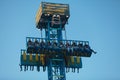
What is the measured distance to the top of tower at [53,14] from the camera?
87938 mm

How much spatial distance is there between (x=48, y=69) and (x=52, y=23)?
26.2 ft

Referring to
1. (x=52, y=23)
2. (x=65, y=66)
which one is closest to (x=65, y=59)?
(x=65, y=66)

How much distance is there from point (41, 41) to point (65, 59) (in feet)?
19.0

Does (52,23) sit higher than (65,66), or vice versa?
(52,23)

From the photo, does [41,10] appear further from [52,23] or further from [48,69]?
[48,69]

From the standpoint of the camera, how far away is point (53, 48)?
275 ft

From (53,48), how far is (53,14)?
708 centimetres

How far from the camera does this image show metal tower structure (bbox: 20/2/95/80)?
84.2m

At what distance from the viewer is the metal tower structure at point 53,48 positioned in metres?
84.2

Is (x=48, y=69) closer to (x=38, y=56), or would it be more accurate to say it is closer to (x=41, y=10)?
(x=38, y=56)

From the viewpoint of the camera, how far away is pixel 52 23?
8819 centimetres

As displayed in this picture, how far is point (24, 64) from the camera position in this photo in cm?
8588

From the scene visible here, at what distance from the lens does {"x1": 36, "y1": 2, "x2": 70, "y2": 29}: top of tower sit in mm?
87938

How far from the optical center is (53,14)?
88000mm
